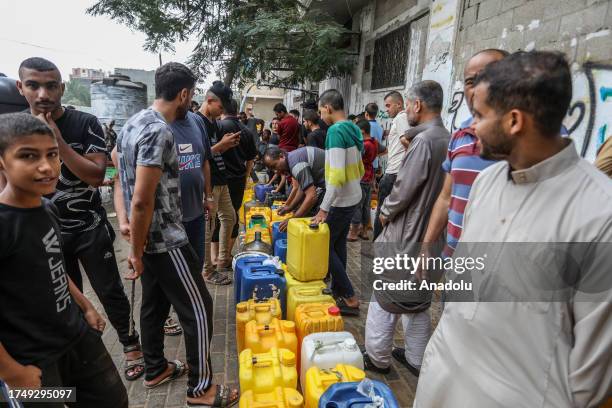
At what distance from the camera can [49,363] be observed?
146 cm

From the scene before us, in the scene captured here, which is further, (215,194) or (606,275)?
(215,194)

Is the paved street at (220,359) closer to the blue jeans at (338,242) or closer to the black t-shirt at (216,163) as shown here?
the blue jeans at (338,242)

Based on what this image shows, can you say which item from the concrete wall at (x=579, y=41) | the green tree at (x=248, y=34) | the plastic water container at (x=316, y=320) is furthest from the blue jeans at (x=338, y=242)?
the green tree at (x=248, y=34)

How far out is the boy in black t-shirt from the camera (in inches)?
52.9

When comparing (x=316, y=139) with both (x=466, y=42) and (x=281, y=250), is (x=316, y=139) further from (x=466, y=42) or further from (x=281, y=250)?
(x=466, y=42)

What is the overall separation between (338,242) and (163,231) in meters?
2.02

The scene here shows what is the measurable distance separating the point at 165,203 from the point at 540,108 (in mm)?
1868

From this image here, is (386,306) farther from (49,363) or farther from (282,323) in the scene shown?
(49,363)

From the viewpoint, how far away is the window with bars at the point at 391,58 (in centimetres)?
706

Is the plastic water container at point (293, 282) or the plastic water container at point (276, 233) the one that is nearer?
the plastic water container at point (293, 282)

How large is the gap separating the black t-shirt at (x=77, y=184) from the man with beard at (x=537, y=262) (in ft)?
7.83

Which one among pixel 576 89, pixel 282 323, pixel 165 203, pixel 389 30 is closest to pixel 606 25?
pixel 576 89

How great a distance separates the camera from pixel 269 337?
7.54 ft

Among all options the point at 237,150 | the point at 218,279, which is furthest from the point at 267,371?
the point at 237,150
